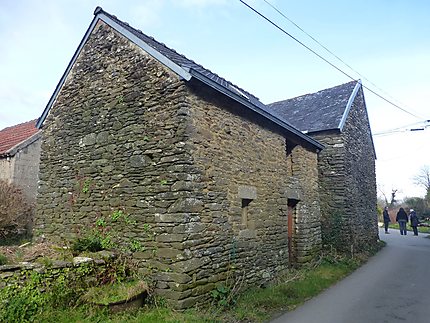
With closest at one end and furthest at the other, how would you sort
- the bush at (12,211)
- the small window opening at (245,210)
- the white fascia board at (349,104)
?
the small window opening at (245,210), the bush at (12,211), the white fascia board at (349,104)

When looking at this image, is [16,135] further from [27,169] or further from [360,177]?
[360,177]

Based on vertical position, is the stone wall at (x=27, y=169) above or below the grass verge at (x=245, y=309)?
above

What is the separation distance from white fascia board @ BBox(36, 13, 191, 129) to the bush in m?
3.45

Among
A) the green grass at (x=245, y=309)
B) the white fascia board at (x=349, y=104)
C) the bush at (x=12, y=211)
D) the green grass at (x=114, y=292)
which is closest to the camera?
the green grass at (x=245, y=309)

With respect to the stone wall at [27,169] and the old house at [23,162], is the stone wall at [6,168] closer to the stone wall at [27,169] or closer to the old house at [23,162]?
the old house at [23,162]

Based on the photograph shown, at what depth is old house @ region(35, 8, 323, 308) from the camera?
593 cm

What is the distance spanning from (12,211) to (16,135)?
15.3ft

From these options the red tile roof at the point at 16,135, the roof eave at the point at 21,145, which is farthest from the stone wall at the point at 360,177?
the red tile roof at the point at 16,135

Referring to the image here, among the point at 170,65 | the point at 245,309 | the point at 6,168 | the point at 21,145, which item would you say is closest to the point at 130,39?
the point at 170,65

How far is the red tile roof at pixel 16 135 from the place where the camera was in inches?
505

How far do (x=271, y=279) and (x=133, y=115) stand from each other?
5.07 meters

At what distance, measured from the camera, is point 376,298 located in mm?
7008

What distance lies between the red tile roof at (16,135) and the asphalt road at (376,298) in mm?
11978

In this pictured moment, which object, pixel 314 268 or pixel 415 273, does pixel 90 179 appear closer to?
pixel 314 268
